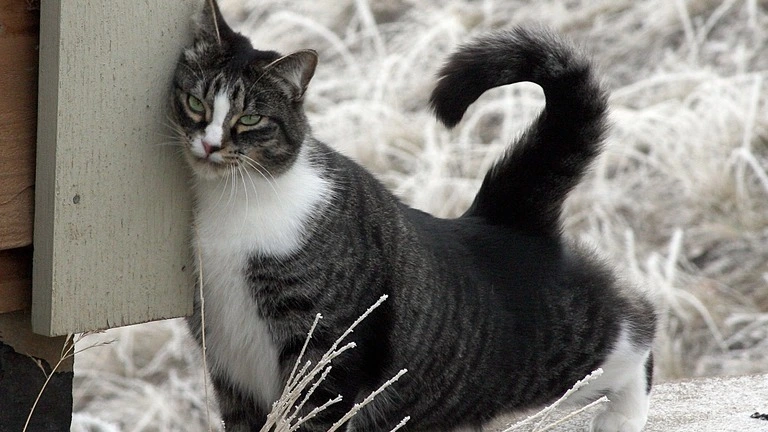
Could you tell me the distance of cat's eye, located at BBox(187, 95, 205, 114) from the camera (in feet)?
6.48

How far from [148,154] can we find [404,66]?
288 cm

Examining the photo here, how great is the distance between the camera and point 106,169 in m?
1.88

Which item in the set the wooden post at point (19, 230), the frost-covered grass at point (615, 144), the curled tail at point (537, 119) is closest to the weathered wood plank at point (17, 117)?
the wooden post at point (19, 230)

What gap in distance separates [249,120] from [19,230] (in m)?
0.48

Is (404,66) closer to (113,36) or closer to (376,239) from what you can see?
(376,239)

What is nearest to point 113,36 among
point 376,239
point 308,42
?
point 376,239

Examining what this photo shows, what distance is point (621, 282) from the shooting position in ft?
8.83

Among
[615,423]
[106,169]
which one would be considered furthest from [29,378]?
[615,423]

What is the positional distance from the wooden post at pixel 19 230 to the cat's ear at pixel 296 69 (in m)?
0.47

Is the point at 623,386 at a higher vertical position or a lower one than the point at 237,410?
higher

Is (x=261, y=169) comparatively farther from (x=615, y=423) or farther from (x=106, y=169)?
(x=615, y=423)

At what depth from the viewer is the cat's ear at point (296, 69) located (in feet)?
6.79

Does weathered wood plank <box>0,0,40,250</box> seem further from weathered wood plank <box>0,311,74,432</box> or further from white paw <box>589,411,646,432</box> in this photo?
white paw <box>589,411,646,432</box>

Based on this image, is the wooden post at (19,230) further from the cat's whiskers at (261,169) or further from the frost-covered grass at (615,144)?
the frost-covered grass at (615,144)
